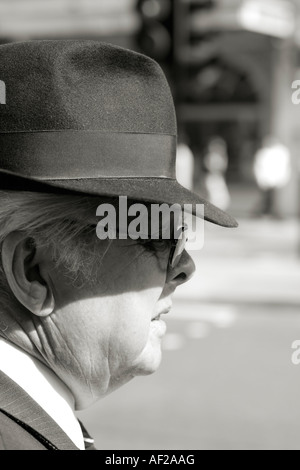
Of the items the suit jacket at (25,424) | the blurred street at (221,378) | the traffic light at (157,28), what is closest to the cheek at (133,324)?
the suit jacket at (25,424)

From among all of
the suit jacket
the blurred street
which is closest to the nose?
the suit jacket

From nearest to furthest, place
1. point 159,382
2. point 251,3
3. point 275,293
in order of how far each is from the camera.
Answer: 1. point 159,382
2. point 275,293
3. point 251,3

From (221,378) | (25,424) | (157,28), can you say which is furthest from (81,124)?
(157,28)

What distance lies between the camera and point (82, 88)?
157 cm

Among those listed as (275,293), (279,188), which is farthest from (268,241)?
(275,293)

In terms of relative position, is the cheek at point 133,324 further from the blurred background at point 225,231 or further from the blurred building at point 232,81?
the blurred building at point 232,81

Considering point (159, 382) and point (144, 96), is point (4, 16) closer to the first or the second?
point (159, 382)

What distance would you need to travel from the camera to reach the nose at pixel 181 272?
5.73 feet

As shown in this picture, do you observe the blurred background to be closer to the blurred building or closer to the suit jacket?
the blurred building

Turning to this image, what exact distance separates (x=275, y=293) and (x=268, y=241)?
5.20 metres

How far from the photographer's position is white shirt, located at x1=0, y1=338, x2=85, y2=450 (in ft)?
4.95

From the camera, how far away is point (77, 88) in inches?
61.9

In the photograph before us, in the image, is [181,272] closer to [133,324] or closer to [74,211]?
[133,324]

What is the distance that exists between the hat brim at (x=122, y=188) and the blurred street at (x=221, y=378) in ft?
14.1
